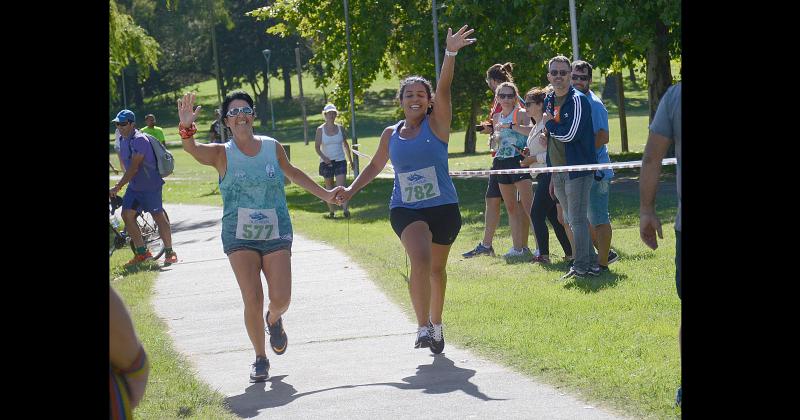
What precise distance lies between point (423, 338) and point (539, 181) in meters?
4.33

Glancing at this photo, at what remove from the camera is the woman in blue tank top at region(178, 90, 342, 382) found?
24.0 ft

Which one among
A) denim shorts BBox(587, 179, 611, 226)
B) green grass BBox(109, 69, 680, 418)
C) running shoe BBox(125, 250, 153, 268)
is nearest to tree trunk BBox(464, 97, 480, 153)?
green grass BBox(109, 69, 680, 418)

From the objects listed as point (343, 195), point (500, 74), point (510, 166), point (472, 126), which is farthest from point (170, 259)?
point (472, 126)

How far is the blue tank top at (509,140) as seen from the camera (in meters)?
12.3

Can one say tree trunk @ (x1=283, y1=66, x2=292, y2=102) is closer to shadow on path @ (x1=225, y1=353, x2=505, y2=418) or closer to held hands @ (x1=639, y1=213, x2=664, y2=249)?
shadow on path @ (x1=225, y1=353, x2=505, y2=418)

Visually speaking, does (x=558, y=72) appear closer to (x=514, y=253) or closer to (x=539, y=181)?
(x=539, y=181)

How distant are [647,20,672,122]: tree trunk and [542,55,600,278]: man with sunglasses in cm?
1411

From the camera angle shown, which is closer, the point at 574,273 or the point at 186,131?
the point at 186,131

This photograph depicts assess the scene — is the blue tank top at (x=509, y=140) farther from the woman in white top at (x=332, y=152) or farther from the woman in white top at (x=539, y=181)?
the woman in white top at (x=332, y=152)

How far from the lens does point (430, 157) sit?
25.7 feet

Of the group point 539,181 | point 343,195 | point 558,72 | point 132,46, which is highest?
point 132,46

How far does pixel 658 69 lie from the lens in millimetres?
25312

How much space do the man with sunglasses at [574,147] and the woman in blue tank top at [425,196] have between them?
2.46m
